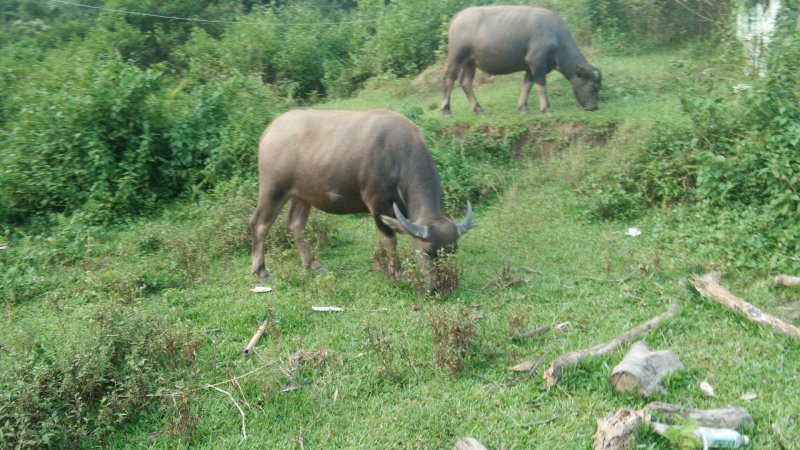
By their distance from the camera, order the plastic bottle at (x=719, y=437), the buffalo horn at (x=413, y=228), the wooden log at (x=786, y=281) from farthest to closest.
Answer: the buffalo horn at (x=413, y=228), the wooden log at (x=786, y=281), the plastic bottle at (x=719, y=437)

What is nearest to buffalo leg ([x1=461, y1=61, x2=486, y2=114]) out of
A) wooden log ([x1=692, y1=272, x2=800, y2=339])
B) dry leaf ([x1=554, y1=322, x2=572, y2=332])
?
wooden log ([x1=692, y1=272, x2=800, y2=339])

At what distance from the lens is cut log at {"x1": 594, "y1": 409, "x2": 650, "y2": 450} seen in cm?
428

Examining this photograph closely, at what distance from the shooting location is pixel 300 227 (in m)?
8.23

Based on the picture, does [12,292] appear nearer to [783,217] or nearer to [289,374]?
[289,374]

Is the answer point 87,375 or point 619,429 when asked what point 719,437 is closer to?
point 619,429

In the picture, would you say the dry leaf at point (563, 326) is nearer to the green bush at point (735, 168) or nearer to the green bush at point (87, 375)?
the green bush at point (735, 168)

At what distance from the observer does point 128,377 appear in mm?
5375

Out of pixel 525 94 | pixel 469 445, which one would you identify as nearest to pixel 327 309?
pixel 469 445

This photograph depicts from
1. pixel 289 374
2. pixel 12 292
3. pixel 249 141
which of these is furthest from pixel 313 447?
pixel 249 141

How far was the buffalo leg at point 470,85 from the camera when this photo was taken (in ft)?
40.7

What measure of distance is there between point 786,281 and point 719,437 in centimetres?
261

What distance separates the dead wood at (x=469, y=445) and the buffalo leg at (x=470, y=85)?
840cm

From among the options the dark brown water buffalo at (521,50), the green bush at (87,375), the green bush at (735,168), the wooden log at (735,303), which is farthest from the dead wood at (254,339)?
the dark brown water buffalo at (521,50)

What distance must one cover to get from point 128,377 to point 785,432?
422 centimetres
